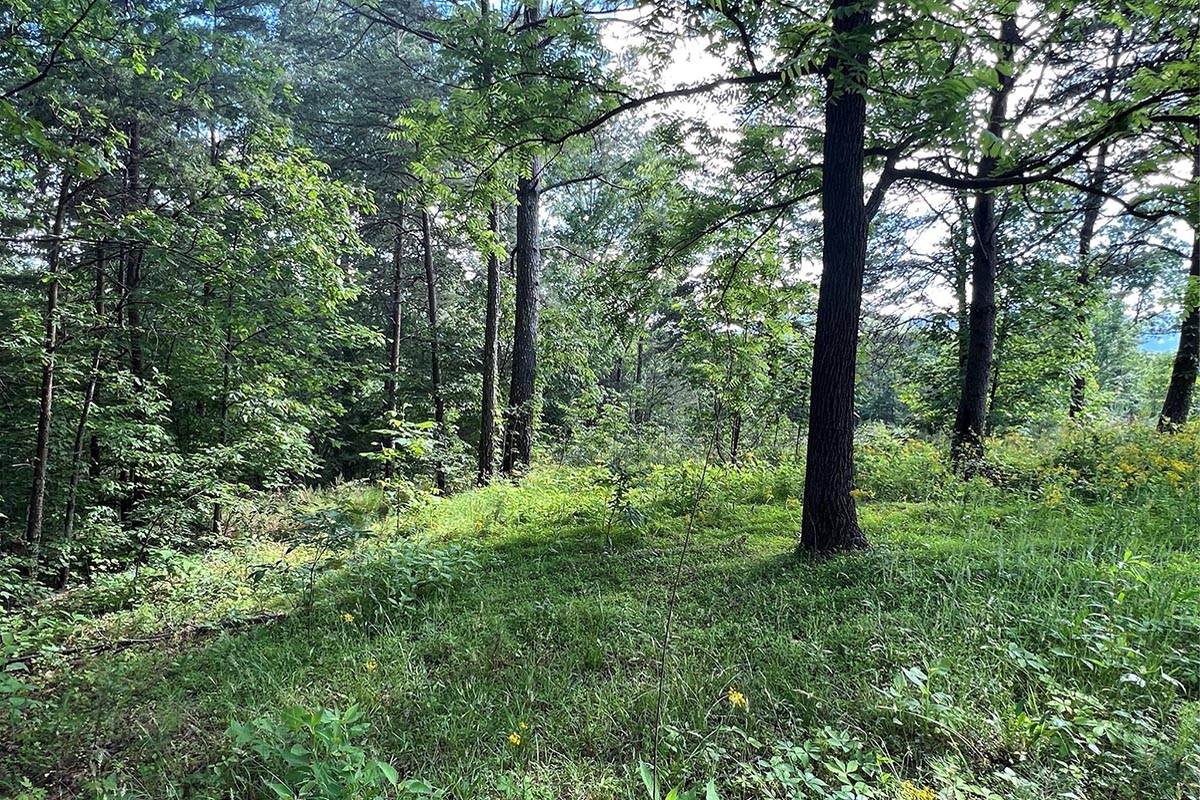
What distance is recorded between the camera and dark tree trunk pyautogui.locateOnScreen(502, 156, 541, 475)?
8398mm

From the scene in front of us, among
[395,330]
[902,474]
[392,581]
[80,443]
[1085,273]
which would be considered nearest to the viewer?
[392,581]

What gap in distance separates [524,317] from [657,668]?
269 inches

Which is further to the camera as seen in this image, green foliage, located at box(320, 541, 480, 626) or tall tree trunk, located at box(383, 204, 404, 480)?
tall tree trunk, located at box(383, 204, 404, 480)

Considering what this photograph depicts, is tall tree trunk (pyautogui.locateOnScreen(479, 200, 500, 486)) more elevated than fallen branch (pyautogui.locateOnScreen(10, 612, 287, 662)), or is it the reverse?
tall tree trunk (pyautogui.locateOnScreen(479, 200, 500, 486))

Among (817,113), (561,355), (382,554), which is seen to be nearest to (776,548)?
(382,554)

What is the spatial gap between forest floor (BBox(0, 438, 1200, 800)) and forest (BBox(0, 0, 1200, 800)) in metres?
0.02

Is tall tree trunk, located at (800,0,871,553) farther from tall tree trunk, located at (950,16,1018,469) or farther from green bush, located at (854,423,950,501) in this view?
tall tree trunk, located at (950,16,1018,469)

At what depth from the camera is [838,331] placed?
3789 millimetres

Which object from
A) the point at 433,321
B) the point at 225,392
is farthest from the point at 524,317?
the point at 433,321

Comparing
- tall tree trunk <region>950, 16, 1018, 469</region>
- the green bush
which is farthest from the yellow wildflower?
tall tree trunk <region>950, 16, 1018, 469</region>

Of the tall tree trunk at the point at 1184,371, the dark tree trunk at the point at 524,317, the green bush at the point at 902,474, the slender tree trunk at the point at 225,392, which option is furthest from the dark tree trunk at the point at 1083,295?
the slender tree trunk at the point at 225,392

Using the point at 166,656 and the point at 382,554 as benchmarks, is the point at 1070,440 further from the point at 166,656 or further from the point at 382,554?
the point at 166,656

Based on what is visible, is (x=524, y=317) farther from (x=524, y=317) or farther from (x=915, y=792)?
(x=915, y=792)

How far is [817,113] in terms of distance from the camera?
464 centimetres
